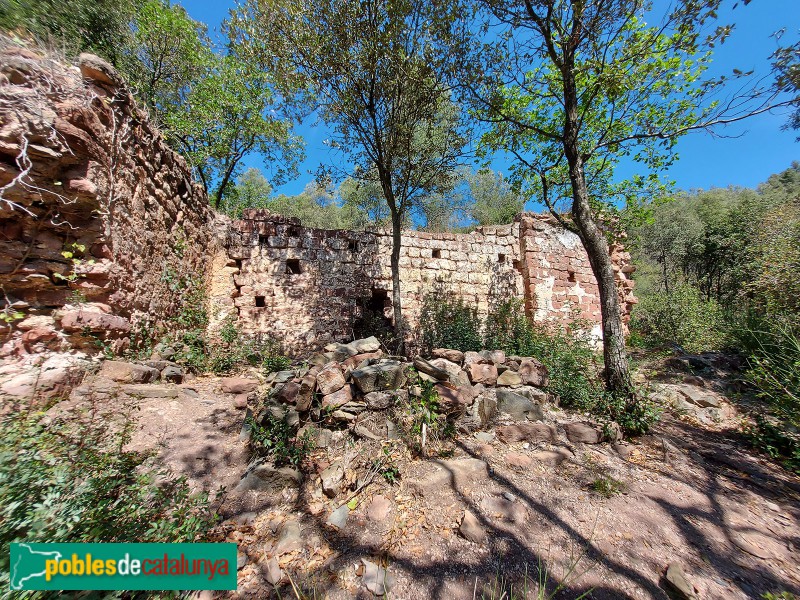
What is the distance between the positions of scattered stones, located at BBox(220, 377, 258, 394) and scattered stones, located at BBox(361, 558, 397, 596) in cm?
300

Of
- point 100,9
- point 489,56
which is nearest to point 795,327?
point 489,56

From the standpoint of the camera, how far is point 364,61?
5.59 meters

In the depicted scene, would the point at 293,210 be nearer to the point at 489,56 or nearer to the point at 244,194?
the point at 244,194

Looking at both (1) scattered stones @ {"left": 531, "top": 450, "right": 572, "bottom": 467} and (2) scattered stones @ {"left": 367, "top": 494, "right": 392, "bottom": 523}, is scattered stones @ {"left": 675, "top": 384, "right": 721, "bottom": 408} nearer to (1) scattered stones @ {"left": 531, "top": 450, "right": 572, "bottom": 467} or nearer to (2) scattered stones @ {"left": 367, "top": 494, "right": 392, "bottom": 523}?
(1) scattered stones @ {"left": 531, "top": 450, "right": 572, "bottom": 467}

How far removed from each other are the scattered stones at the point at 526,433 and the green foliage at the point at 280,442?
2.29m

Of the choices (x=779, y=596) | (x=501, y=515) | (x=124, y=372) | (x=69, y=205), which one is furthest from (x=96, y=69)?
(x=779, y=596)

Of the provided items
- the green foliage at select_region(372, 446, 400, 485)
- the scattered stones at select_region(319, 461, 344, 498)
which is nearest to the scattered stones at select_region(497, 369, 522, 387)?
the green foliage at select_region(372, 446, 400, 485)

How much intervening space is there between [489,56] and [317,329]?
650 cm

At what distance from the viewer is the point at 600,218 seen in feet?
23.6

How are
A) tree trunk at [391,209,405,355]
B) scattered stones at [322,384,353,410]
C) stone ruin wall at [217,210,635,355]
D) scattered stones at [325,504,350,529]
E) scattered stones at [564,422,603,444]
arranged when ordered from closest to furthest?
scattered stones at [325,504,350,529] < scattered stones at [322,384,353,410] < scattered stones at [564,422,603,444] < tree trunk at [391,209,405,355] < stone ruin wall at [217,210,635,355]

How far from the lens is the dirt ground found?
2033 millimetres

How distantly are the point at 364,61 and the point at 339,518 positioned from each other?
705cm

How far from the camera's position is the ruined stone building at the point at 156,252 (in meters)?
3.26

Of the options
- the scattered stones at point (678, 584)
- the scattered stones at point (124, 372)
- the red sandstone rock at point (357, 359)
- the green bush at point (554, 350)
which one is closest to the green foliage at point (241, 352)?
the scattered stones at point (124, 372)
